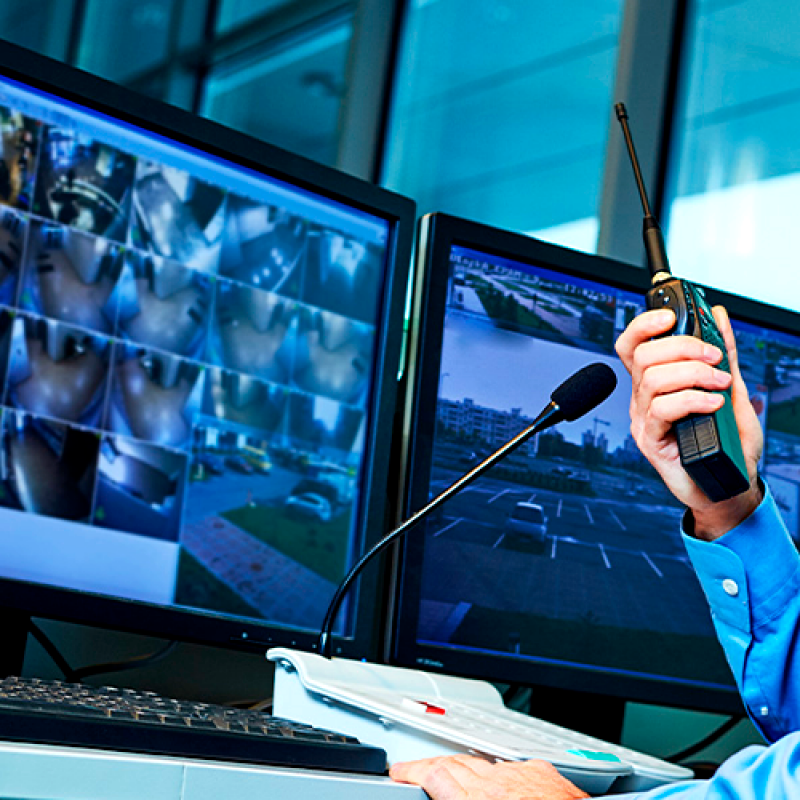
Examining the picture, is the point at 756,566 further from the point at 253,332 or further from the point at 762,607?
the point at 253,332

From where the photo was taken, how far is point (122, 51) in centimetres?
486

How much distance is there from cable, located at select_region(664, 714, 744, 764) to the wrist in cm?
56

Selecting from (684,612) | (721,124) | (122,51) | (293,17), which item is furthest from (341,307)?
(122,51)

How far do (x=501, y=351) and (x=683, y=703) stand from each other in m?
0.44

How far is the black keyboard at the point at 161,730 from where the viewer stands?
559 millimetres

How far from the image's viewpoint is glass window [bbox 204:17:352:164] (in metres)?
3.93

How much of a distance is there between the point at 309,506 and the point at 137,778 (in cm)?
55

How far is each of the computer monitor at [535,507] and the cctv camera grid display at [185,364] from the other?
0.08m

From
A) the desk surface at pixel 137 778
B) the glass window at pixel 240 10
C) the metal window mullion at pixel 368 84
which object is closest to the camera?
the desk surface at pixel 137 778

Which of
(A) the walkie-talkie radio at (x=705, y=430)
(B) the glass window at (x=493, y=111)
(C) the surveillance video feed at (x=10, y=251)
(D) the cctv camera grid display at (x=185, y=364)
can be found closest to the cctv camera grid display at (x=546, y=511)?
(D) the cctv camera grid display at (x=185, y=364)

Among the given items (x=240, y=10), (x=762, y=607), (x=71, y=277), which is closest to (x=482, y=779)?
(x=762, y=607)

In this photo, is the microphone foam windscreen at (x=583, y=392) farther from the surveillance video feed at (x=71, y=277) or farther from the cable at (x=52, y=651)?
the cable at (x=52, y=651)

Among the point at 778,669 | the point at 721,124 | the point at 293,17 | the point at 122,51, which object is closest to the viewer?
the point at 778,669

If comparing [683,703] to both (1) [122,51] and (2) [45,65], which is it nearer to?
(2) [45,65]
